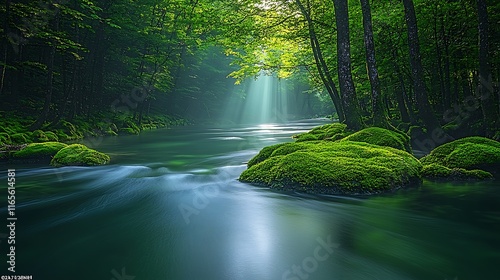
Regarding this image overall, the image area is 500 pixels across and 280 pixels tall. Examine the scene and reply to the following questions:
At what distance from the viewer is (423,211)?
4.93 metres

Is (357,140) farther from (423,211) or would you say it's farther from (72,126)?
(72,126)

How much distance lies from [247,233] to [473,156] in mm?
5954

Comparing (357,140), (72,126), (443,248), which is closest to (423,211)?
(443,248)

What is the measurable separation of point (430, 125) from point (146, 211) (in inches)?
396

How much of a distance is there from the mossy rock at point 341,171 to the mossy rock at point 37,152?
7308 mm

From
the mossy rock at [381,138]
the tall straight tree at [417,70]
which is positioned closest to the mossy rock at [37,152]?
the mossy rock at [381,138]

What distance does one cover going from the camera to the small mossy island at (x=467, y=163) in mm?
6848

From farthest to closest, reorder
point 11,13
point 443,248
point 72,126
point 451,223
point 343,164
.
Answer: point 72,126 < point 11,13 < point 343,164 < point 451,223 < point 443,248

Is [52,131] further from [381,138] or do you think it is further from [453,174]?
[453,174]

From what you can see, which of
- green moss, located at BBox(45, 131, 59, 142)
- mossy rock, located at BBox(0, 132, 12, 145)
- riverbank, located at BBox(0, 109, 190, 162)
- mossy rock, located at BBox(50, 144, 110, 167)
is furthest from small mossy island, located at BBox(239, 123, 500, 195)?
green moss, located at BBox(45, 131, 59, 142)

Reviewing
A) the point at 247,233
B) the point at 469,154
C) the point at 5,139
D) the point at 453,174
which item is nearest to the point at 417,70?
the point at 469,154

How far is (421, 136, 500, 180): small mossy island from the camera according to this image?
6848 millimetres

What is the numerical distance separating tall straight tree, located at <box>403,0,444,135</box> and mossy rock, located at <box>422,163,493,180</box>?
4.45 metres

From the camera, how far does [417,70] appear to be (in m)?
10.6
